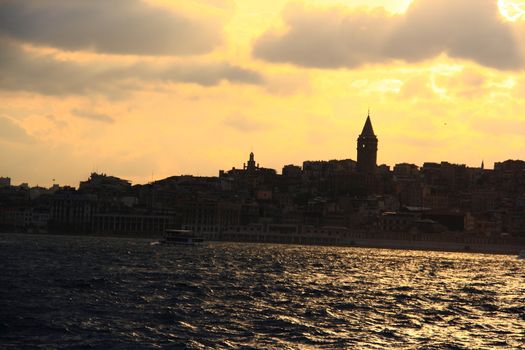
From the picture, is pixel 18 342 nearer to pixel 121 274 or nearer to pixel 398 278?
pixel 121 274

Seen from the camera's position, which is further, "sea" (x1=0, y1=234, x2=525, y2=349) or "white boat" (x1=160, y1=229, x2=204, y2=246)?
"white boat" (x1=160, y1=229, x2=204, y2=246)

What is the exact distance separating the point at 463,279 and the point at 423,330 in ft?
130

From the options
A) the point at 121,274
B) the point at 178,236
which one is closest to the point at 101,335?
the point at 121,274

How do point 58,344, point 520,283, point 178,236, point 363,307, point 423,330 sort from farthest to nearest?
point 178,236 < point 520,283 < point 363,307 < point 423,330 < point 58,344

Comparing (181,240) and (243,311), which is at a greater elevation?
(181,240)

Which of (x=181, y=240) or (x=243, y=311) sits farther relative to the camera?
(x=181, y=240)

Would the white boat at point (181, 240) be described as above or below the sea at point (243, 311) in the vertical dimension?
above

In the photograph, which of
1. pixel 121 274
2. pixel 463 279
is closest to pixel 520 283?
pixel 463 279

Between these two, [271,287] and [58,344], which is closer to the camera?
[58,344]

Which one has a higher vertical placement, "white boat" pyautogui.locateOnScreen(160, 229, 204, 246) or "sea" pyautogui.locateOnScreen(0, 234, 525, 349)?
"white boat" pyautogui.locateOnScreen(160, 229, 204, 246)

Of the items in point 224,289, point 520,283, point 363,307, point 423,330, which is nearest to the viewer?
point 423,330

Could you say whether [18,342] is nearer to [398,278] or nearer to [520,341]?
[520,341]

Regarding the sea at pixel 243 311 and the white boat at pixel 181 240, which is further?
the white boat at pixel 181 240

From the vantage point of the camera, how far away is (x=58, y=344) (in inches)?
1345
